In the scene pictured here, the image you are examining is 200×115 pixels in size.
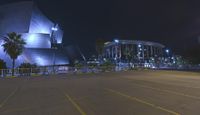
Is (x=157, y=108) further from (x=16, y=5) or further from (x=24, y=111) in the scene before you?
(x=16, y=5)

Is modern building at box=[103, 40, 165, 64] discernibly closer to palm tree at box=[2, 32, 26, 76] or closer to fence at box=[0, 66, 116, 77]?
fence at box=[0, 66, 116, 77]

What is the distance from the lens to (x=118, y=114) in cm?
868

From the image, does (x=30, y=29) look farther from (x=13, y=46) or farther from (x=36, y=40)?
(x=13, y=46)

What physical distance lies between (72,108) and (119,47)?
141 metres

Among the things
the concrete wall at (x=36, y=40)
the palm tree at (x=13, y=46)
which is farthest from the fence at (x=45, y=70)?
the concrete wall at (x=36, y=40)

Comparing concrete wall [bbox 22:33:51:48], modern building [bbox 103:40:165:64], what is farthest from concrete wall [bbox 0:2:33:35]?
modern building [bbox 103:40:165:64]

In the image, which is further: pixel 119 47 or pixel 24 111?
pixel 119 47

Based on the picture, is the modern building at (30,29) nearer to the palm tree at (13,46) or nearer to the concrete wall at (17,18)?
the concrete wall at (17,18)

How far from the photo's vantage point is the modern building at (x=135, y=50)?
145125 mm

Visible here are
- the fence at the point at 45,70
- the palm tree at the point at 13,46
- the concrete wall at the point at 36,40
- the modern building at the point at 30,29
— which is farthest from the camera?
the concrete wall at the point at 36,40

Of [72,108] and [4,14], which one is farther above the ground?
[4,14]

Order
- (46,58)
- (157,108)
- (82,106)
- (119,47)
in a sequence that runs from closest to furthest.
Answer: (157,108) < (82,106) < (46,58) < (119,47)

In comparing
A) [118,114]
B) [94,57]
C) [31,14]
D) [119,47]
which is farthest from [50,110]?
[119,47]

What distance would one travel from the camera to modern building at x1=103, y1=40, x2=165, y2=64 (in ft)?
476
